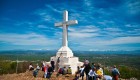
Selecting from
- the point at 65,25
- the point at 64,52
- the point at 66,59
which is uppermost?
the point at 65,25

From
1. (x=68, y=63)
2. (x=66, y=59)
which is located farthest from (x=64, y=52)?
(x=68, y=63)

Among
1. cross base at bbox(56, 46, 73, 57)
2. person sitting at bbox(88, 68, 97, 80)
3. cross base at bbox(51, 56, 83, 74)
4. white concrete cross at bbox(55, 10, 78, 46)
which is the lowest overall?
person sitting at bbox(88, 68, 97, 80)

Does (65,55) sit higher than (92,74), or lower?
higher

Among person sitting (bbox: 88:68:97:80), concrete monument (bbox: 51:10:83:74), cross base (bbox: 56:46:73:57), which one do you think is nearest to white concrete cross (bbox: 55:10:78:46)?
concrete monument (bbox: 51:10:83:74)

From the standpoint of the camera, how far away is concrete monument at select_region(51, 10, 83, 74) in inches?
653

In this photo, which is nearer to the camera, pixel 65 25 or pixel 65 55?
pixel 65 55

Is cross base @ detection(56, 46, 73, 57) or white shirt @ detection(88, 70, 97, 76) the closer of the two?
white shirt @ detection(88, 70, 97, 76)

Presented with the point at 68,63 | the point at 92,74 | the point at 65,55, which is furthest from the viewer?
the point at 65,55

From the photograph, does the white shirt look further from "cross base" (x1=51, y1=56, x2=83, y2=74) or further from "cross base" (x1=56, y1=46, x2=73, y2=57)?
"cross base" (x1=56, y1=46, x2=73, y2=57)

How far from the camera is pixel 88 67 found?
1238 centimetres

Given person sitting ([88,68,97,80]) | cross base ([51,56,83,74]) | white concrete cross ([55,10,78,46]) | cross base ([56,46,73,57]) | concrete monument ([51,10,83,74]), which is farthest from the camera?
white concrete cross ([55,10,78,46])

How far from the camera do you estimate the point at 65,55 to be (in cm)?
1702

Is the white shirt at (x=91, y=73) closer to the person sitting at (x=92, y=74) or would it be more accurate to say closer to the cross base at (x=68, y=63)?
the person sitting at (x=92, y=74)

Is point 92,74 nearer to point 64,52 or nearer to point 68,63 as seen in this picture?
point 68,63
